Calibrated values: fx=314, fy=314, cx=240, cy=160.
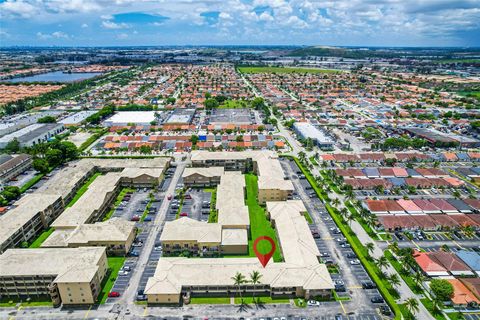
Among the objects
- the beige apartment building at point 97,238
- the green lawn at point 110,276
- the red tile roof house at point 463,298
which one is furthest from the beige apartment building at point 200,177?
the red tile roof house at point 463,298

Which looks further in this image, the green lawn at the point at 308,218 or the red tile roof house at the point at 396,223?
the green lawn at the point at 308,218

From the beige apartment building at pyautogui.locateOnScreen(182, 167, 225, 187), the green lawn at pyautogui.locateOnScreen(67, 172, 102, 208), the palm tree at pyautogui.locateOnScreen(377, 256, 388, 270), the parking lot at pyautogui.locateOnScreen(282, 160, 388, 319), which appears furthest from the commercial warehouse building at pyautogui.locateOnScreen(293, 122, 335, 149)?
the green lawn at pyautogui.locateOnScreen(67, 172, 102, 208)

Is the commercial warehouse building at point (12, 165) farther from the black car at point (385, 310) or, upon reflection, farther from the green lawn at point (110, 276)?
the black car at point (385, 310)

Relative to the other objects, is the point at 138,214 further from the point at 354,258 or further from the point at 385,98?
the point at 385,98

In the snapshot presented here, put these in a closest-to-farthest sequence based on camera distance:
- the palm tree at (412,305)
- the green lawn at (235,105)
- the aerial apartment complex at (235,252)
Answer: the palm tree at (412,305) < the aerial apartment complex at (235,252) < the green lawn at (235,105)

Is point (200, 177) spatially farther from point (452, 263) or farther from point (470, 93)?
point (470, 93)

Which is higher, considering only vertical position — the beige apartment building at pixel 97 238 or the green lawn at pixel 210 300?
the beige apartment building at pixel 97 238
